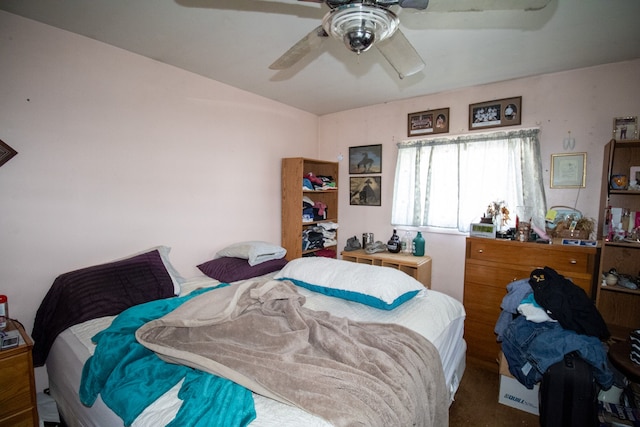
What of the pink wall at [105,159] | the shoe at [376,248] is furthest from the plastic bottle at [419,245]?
the pink wall at [105,159]

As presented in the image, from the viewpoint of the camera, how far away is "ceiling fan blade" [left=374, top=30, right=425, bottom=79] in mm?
1343

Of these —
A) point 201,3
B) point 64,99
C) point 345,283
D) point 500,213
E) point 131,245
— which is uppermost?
point 201,3

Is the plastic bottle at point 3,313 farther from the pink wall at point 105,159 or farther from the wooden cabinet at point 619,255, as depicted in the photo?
the wooden cabinet at point 619,255

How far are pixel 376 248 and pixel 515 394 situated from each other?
5.74 feet

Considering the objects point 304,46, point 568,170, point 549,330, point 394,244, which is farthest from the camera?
point 394,244

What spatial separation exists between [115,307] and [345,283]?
150 cm

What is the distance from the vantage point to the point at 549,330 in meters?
1.89

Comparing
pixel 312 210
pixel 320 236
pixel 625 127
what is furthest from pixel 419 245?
pixel 625 127

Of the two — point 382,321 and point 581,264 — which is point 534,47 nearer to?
point 581,264

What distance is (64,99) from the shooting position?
1.97 metres

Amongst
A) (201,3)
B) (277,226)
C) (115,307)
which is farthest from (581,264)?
(115,307)

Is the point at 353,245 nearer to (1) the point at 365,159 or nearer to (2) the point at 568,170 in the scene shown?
(1) the point at 365,159

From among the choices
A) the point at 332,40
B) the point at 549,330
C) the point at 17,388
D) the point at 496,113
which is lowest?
the point at 17,388

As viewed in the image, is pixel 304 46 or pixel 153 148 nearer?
pixel 304 46
